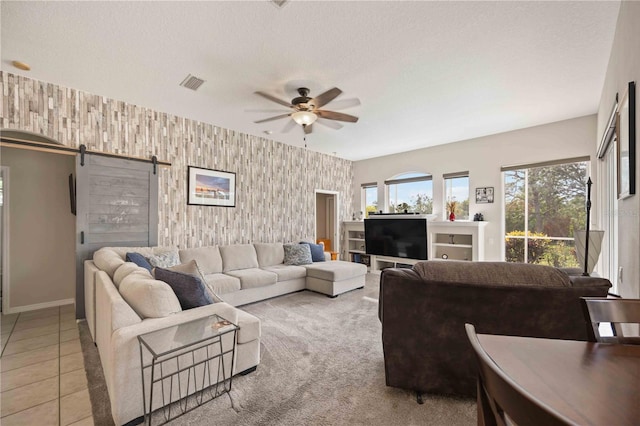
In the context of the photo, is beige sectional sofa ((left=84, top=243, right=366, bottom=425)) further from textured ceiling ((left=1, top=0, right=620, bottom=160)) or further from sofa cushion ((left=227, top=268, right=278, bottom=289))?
textured ceiling ((left=1, top=0, right=620, bottom=160))

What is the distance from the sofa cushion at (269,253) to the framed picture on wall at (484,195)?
390 centimetres

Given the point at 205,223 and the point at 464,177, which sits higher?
the point at 464,177

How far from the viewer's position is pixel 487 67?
2861mm

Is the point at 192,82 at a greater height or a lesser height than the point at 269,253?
greater

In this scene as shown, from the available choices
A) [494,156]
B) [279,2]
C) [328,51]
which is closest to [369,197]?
[494,156]

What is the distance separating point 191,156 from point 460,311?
4.32 metres

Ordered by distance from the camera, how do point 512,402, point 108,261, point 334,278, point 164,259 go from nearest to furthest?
point 512,402
point 108,261
point 164,259
point 334,278

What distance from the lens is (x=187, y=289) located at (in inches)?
85.9

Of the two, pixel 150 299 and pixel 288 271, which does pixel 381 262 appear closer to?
pixel 288 271

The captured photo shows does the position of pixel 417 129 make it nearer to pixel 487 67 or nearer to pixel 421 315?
pixel 487 67

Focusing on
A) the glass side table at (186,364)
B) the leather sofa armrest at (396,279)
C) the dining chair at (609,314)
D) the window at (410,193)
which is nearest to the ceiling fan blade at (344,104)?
the leather sofa armrest at (396,279)

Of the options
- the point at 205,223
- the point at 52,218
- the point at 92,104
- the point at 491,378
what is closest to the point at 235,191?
Answer: the point at 205,223

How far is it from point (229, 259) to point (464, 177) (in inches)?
188

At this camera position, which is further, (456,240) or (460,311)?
(456,240)
